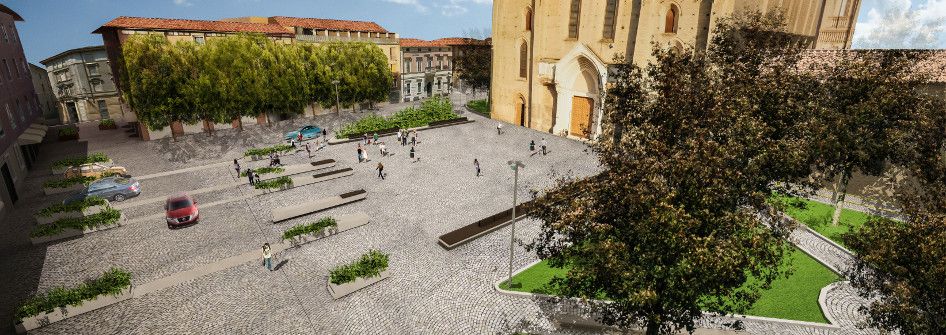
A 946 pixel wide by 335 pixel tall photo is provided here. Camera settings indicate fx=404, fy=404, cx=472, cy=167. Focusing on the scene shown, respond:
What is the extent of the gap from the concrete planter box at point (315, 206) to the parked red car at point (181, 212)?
3.82m

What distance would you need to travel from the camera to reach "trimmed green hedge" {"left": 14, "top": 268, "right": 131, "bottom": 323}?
13102 mm

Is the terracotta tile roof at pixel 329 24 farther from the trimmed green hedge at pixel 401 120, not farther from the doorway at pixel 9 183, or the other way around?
the doorway at pixel 9 183

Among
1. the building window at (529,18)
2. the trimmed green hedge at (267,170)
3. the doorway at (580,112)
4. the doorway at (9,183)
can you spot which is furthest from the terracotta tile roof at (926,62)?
the doorway at (9,183)

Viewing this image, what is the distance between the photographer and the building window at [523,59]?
41.6m

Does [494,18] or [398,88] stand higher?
[494,18]

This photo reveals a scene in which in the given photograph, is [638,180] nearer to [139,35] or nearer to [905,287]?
[905,287]

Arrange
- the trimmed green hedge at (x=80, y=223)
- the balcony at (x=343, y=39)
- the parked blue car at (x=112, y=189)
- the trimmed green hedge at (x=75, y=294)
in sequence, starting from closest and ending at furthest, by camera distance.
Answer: the trimmed green hedge at (x=75, y=294) < the trimmed green hedge at (x=80, y=223) < the parked blue car at (x=112, y=189) < the balcony at (x=343, y=39)

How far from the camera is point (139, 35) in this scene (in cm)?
3419

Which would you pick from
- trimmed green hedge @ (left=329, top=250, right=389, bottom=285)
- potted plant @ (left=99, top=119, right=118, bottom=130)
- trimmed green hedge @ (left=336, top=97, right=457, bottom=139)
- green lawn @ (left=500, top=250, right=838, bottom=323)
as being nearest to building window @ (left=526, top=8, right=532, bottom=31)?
trimmed green hedge @ (left=336, top=97, right=457, bottom=139)

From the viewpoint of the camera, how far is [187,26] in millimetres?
38969

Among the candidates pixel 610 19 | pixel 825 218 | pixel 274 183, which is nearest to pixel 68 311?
pixel 274 183

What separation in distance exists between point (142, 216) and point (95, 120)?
40774mm

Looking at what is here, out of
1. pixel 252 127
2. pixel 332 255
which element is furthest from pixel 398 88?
pixel 332 255

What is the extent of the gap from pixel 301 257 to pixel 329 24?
45176 millimetres
